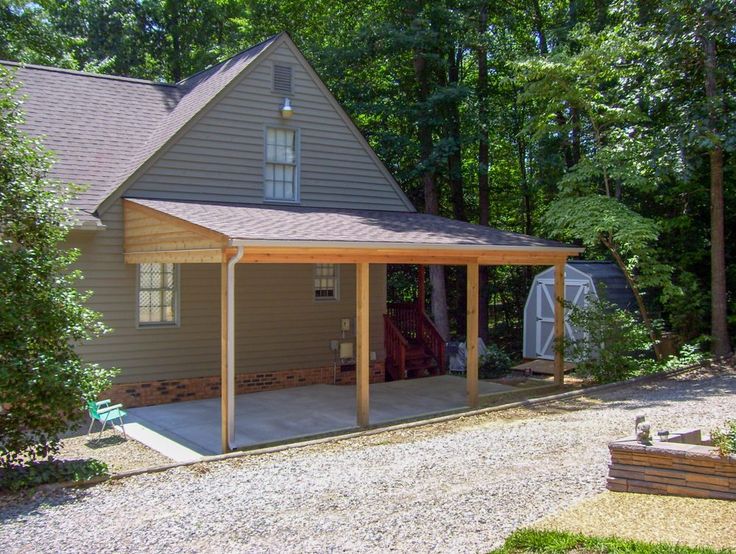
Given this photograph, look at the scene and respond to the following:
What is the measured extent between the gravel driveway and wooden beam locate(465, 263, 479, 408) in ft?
6.99

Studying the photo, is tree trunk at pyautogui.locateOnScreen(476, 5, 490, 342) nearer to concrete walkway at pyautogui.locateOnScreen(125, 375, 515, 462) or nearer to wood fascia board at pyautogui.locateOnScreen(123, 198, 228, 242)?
concrete walkway at pyautogui.locateOnScreen(125, 375, 515, 462)

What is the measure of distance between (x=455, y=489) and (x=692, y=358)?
10.2 metres

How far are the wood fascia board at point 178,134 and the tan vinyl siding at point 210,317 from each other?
0.17 metres

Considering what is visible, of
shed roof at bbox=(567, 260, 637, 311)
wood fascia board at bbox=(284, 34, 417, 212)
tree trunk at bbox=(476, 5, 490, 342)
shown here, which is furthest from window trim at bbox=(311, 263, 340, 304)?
tree trunk at bbox=(476, 5, 490, 342)

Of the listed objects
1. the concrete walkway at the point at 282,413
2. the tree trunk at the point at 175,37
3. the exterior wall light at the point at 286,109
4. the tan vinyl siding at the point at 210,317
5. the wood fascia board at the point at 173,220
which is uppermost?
the tree trunk at the point at 175,37

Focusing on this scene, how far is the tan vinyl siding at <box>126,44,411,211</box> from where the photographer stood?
1209 centimetres

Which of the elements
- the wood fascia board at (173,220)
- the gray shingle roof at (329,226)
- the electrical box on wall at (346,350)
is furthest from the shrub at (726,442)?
the electrical box on wall at (346,350)

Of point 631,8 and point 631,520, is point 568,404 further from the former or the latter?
point 631,8

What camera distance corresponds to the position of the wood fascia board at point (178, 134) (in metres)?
11.2

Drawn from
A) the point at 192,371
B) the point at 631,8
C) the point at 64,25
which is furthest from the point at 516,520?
the point at 64,25

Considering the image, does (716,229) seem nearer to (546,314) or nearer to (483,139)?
(546,314)

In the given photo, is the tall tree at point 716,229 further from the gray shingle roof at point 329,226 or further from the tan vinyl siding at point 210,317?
the tan vinyl siding at point 210,317

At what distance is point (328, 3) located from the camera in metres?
20.7

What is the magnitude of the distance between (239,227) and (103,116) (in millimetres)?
5873
